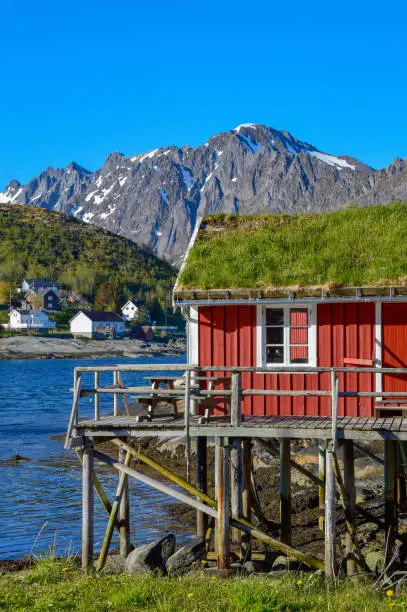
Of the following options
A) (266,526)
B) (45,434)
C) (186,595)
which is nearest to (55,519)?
(266,526)

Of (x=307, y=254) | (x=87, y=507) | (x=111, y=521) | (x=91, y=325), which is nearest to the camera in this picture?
(x=87, y=507)

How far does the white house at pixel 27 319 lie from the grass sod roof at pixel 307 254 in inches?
6239

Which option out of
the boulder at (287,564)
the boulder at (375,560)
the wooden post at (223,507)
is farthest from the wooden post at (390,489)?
the wooden post at (223,507)

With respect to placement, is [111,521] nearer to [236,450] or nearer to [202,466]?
[202,466]

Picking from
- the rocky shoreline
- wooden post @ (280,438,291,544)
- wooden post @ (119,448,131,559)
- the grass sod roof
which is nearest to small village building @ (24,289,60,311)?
the rocky shoreline

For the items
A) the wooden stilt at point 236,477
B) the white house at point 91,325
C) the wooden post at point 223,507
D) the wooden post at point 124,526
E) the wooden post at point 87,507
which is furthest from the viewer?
the white house at point 91,325

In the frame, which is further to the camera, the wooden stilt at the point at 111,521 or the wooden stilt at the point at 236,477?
the wooden stilt at the point at 111,521

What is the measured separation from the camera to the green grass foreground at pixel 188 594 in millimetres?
11859

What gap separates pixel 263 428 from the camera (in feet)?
51.5

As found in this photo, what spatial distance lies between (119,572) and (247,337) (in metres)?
6.14

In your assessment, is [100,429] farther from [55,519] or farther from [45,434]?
[45,434]

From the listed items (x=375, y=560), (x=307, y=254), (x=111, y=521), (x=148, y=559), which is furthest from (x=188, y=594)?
(x=307, y=254)

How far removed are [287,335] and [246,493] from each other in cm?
385

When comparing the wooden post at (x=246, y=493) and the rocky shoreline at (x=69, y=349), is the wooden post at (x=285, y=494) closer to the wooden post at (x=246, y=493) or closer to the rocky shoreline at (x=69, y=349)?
the wooden post at (x=246, y=493)
